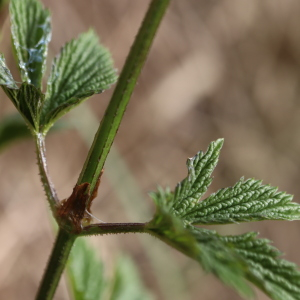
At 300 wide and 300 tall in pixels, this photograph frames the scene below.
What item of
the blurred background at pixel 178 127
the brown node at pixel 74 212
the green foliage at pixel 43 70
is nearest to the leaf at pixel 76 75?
the green foliage at pixel 43 70

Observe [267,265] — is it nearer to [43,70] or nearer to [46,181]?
[46,181]

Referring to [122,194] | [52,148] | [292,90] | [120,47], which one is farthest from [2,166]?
[292,90]

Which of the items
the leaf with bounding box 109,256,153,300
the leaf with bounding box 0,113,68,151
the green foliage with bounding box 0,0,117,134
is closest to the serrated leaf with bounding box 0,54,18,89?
the green foliage with bounding box 0,0,117,134

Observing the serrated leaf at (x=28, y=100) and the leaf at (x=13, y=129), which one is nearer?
the serrated leaf at (x=28, y=100)

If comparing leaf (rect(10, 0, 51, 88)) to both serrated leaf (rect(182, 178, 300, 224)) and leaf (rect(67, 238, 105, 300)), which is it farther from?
leaf (rect(67, 238, 105, 300))

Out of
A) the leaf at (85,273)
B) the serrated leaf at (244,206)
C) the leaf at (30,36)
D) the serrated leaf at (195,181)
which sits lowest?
the leaf at (85,273)

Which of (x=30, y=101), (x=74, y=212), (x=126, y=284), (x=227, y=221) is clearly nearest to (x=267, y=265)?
(x=227, y=221)

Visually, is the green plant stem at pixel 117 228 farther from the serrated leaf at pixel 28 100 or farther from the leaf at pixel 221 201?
the serrated leaf at pixel 28 100

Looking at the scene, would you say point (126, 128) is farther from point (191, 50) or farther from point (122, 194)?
point (122, 194)
